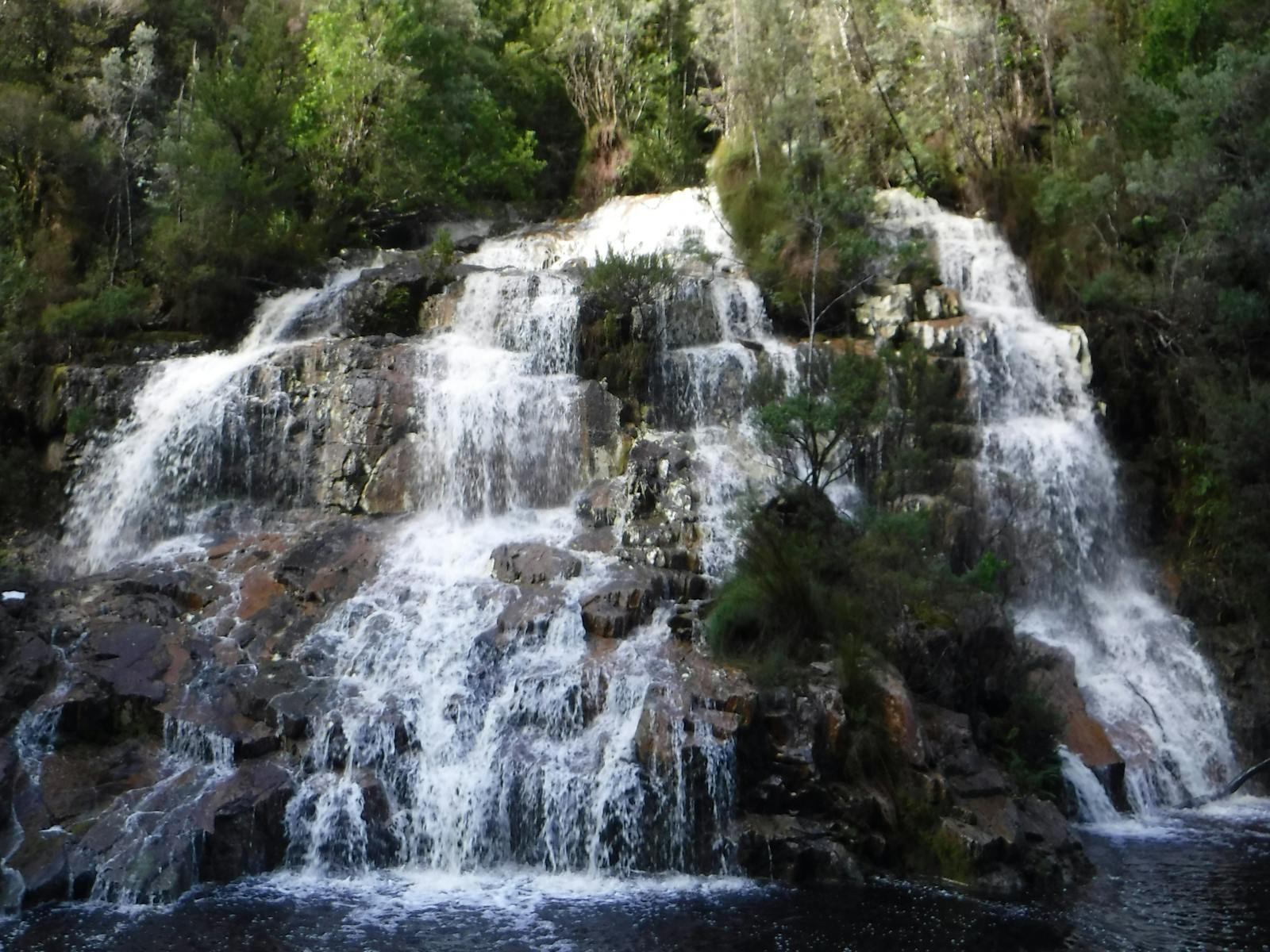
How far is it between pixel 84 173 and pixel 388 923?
1772 centimetres

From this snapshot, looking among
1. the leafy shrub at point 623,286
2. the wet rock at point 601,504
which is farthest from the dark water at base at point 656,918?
the leafy shrub at point 623,286

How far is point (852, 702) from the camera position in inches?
490

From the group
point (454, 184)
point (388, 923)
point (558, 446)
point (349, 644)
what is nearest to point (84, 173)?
point (454, 184)

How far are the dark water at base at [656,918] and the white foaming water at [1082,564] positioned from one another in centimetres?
331

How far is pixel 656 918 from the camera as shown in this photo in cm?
1027

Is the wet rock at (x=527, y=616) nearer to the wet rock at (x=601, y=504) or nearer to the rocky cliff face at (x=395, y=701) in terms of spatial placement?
the rocky cliff face at (x=395, y=701)

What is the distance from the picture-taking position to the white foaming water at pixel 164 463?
16984 mm

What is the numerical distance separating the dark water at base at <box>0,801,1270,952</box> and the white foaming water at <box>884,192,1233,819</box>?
130 inches

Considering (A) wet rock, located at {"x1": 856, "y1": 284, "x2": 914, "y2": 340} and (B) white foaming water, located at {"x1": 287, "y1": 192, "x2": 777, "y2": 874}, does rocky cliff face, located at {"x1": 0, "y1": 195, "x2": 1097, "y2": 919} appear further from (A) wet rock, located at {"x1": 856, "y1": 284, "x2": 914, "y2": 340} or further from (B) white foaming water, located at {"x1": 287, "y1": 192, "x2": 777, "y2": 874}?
(A) wet rock, located at {"x1": 856, "y1": 284, "x2": 914, "y2": 340}

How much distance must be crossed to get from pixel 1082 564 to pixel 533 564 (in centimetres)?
813

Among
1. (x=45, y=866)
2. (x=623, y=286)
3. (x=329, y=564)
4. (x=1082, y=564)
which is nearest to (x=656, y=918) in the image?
(x=45, y=866)

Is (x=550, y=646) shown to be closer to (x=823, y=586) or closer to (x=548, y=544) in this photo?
(x=548, y=544)

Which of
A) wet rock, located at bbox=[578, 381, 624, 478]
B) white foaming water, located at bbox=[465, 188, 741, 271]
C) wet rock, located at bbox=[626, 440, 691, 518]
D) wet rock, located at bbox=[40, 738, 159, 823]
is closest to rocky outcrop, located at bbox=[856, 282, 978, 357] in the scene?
white foaming water, located at bbox=[465, 188, 741, 271]

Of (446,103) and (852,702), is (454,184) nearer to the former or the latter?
(446,103)
